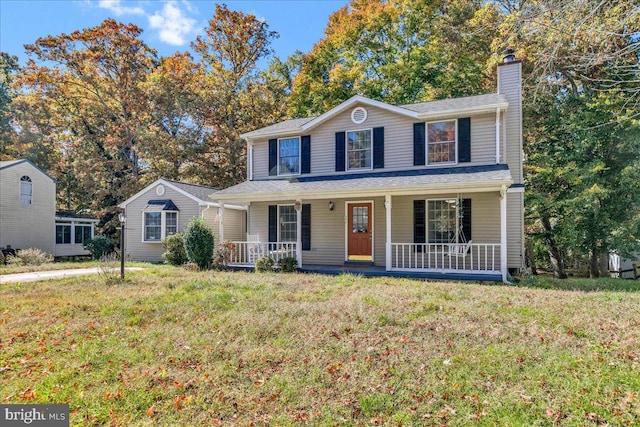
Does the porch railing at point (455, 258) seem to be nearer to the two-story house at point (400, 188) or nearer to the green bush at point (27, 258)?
the two-story house at point (400, 188)

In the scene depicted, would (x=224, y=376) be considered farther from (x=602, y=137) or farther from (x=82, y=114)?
(x=82, y=114)

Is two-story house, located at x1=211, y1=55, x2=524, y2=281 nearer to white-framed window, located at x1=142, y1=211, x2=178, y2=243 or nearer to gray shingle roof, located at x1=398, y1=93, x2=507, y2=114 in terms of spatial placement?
gray shingle roof, located at x1=398, y1=93, x2=507, y2=114

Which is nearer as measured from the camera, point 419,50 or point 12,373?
point 12,373

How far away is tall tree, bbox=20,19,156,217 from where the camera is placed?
73.6 feet

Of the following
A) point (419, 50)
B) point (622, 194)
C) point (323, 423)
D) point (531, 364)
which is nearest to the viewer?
point (323, 423)

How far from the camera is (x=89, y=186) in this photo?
76.4 ft

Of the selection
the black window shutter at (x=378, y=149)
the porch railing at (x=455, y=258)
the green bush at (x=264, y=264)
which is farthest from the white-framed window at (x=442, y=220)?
the green bush at (x=264, y=264)

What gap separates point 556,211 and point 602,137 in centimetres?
308

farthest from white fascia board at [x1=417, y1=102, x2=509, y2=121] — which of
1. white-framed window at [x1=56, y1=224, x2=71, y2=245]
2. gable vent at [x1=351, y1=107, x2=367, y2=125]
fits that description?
white-framed window at [x1=56, y1=224, x2=71, y2=245]

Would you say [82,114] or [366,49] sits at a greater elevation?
[366,49]

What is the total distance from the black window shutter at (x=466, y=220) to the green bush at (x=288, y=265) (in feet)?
17.0

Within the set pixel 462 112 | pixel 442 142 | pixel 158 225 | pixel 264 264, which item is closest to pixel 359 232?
pixel 264 264

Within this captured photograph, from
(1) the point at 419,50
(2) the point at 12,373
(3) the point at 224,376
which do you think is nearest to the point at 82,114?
(1) the point at 419,50

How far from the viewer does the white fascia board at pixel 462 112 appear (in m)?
10.7
